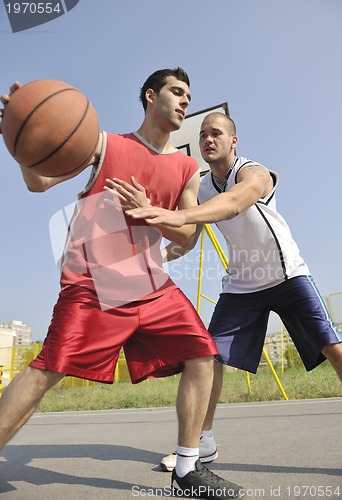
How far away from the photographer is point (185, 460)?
2482 mm

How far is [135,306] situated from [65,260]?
0.47 meters

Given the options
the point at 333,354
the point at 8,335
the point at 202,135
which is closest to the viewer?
the point at 333,354

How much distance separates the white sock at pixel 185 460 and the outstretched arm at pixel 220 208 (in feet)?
3.91

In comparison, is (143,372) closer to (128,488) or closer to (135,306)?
(135,306)

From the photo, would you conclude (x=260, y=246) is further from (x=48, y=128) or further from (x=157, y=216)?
(x=48, y=128)

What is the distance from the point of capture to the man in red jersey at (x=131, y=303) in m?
2.40

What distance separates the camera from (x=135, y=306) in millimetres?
2611

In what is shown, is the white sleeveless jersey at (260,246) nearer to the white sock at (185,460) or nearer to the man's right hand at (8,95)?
the white sock at (185,460)

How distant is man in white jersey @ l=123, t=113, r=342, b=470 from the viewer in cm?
312

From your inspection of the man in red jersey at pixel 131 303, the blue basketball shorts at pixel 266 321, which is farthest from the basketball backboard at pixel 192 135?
the man in red jersey at pixel 131 303

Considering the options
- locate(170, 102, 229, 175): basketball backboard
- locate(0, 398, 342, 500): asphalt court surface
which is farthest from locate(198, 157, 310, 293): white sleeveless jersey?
locate(170, 102, 229, 175): basketball backboard

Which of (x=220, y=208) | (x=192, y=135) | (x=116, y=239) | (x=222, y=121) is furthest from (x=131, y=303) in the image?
(x=192, y=135)

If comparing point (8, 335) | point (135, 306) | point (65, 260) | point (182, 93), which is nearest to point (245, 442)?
point (135, 306)

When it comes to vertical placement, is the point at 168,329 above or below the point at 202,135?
below
